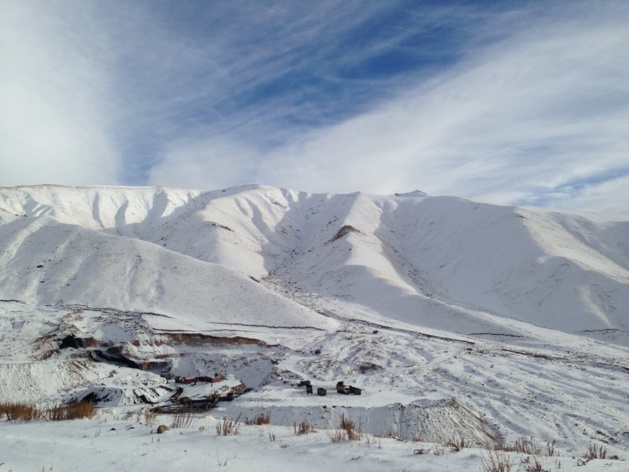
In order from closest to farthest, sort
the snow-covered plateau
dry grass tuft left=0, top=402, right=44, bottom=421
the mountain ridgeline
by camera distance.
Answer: the snow-covered plateau, dry grass tuft left=0, top=402, right=44, bottom=421, the mountain ridgeline

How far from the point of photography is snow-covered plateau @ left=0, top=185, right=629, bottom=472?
21.0 feet

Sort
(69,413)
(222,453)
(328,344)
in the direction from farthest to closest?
(328,344) → (69,413) → (222,453)

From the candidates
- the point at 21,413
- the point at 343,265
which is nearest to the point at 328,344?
the point at 21,413

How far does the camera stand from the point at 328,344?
27875mm

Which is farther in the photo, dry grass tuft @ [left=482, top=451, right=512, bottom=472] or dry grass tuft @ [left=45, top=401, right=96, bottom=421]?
dry grass tuft @ [left=45, top=401, right=96, bottom=421]

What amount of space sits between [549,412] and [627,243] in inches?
2345

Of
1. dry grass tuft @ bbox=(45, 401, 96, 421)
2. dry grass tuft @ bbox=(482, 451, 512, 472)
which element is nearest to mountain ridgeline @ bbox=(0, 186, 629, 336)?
dry grass tuft @ bbox=(45, 401, 96, 421)

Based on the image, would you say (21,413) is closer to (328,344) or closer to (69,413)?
(69,413)

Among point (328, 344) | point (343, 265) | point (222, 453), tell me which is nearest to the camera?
point (222, 453)

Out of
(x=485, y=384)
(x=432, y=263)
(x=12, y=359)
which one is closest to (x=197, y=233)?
(x=432, y=263)

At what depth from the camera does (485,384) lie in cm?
1898

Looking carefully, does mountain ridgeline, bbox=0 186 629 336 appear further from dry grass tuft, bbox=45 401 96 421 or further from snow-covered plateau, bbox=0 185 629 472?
dry grass tuft, bbox=45 401 96 421

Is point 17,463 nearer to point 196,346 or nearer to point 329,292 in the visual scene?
point 196,346

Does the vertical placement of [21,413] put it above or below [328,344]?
below
